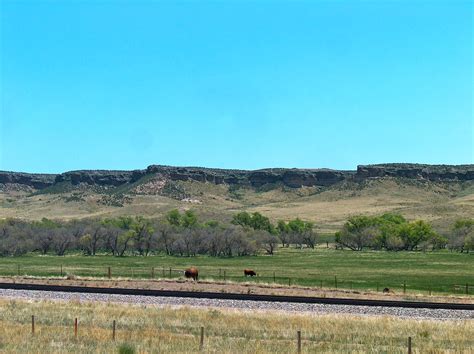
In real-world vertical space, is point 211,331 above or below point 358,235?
below

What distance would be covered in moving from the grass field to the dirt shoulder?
168 inches

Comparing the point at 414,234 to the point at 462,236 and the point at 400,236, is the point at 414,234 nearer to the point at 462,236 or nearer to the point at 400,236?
the point at 400,236

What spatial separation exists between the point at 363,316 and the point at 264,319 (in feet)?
16.2

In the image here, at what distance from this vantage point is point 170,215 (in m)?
145

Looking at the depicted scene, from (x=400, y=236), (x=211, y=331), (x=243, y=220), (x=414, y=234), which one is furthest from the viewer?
(x=243, y=220)

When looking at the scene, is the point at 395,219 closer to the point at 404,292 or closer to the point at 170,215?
the point at 170,215

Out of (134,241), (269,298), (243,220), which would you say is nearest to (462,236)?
(243,220)

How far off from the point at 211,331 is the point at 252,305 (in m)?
10.1

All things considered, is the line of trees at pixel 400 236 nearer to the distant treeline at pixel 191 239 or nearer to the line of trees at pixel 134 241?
the distant treeline at pixel 191 239

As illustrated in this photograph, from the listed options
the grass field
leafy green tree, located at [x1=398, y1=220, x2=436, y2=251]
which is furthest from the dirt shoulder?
leafy green tree, located at [x1=398, y1=220, x2=436, y2=251]

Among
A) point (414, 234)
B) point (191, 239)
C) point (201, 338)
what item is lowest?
point (201, 338)

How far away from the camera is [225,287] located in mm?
52750

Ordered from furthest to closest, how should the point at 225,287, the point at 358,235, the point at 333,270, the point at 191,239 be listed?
1. the point at 358,235
2. the point at 191,239
3. the point at 333,270
4. the point at 225,287

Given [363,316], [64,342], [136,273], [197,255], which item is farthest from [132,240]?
[64,342]
